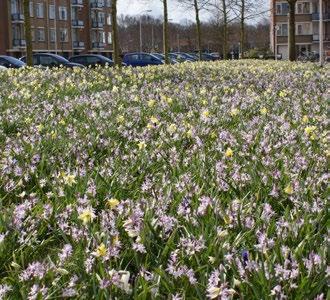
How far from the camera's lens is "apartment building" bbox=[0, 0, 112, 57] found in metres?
75.5

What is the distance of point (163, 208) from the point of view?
11.1 feet

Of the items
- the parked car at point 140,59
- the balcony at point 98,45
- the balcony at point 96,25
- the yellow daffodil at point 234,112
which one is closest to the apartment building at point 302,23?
the balcony at point 98,45

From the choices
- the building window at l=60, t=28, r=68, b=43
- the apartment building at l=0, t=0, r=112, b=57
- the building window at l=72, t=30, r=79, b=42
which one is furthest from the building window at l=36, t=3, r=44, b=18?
the building window at l=72, t=30, r=79, b=42

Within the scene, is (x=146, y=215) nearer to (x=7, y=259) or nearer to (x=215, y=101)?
(x=7, y=259)

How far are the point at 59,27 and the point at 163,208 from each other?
85.9 meters

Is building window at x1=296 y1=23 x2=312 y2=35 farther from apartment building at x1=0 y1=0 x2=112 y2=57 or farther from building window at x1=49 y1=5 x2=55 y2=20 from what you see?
building window at x1=49 y1=5 x2=55 y2=20

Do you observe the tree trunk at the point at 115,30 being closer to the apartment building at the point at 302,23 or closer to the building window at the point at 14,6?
the building window at the point at 14,6

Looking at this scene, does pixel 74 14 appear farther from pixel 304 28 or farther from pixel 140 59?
pixel 140 59

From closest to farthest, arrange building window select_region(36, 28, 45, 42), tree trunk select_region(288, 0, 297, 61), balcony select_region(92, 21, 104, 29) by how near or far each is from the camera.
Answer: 1. tree trunk select_region(288, 0, 297, 61)
2. building window select_region(36, 28, 45, 42)
3. balcony select_region(92, 21, 104, 29)

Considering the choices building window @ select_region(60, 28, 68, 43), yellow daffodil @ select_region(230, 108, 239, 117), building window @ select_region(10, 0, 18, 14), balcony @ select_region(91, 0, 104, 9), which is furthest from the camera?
balcony @ select_region(91, 0, 104, 9)

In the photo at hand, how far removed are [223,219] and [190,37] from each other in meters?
109

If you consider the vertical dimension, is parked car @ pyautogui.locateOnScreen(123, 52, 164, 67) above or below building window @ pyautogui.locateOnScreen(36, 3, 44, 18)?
below

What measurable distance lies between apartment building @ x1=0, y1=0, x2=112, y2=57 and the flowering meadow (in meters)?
69.9

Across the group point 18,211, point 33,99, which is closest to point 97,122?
point 33,99
